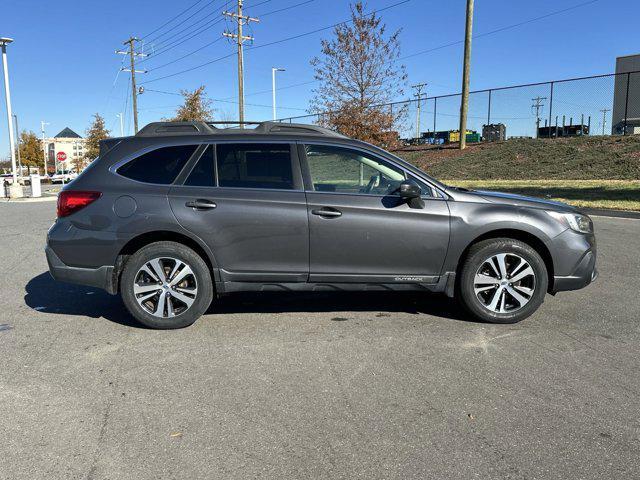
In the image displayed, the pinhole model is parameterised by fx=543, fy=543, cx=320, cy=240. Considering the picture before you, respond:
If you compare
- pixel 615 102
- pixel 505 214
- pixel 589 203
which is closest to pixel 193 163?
pixel 505 214

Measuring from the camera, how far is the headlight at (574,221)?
498 centimetres

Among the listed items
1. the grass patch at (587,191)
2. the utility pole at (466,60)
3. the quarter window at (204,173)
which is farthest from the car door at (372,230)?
the utility pole at (466,60)

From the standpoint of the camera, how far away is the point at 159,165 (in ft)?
16.2

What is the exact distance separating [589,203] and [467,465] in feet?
44.3

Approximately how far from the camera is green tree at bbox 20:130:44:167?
9162 cm

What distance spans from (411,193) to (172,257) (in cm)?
217

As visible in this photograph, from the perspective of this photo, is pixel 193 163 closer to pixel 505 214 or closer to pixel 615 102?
pixel 505 214

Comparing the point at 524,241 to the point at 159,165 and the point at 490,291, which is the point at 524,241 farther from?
the point at 159,165

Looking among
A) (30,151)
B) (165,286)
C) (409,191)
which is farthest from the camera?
(30,151)

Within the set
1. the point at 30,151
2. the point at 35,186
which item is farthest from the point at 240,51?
the point at 30,151

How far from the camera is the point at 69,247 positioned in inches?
191

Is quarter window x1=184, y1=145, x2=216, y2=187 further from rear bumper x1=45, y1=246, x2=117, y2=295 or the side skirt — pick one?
rear bumper x1=45, y1=246, x2=117, y2=295

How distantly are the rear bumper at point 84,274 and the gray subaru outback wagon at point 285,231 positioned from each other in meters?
0.01

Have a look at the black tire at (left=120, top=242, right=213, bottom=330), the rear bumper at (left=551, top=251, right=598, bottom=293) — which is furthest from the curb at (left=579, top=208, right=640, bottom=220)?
the black tire at (left=120, top=242, right=213, bottom=330)
